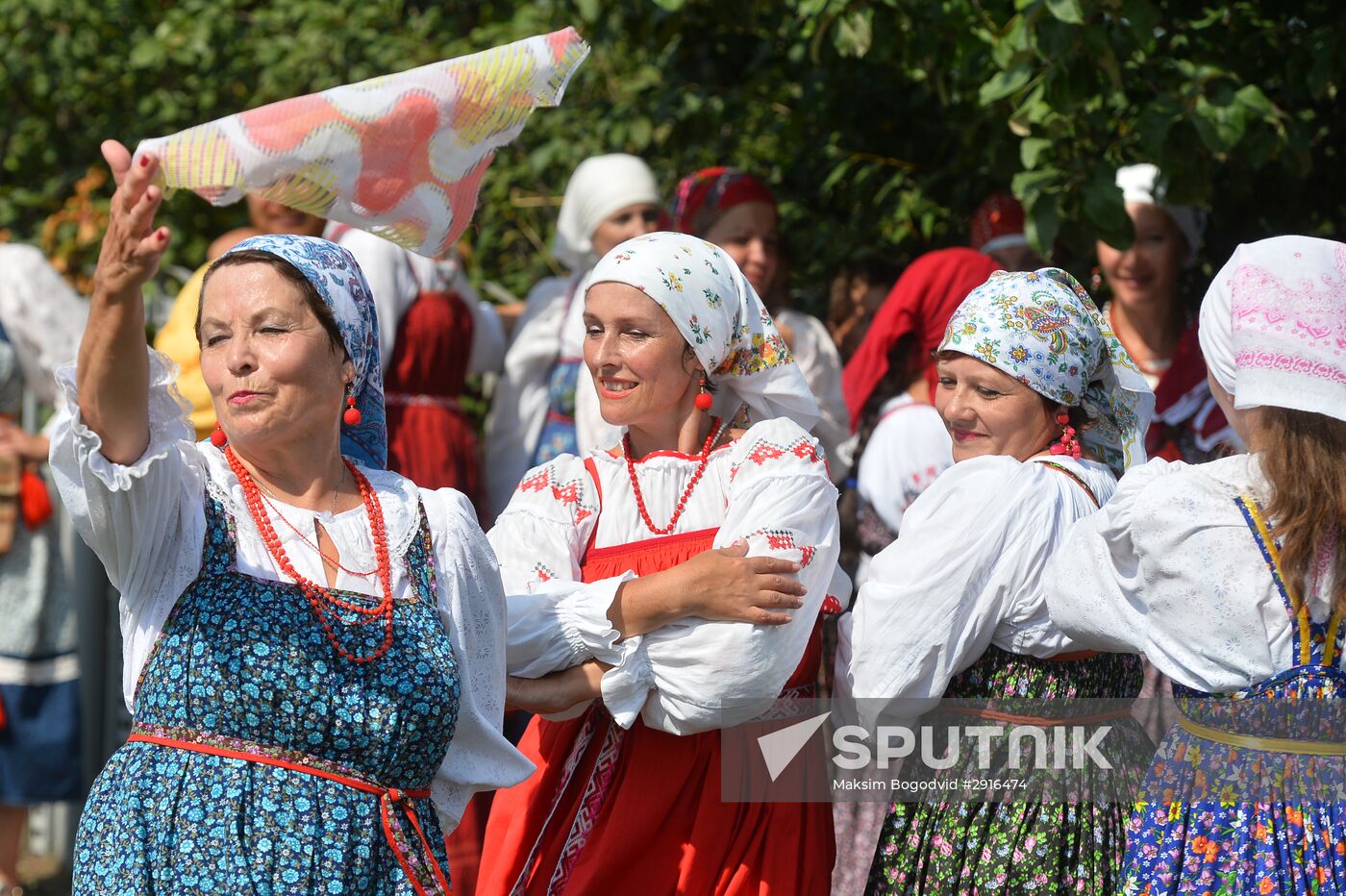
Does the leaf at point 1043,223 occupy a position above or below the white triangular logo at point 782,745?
above

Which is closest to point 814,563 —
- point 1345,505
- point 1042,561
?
point 1042,561

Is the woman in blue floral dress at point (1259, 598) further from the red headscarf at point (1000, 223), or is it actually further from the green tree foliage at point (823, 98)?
the red headscarf at point (1000, 223)

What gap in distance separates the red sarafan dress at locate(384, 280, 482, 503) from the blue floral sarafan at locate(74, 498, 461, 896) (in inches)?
117

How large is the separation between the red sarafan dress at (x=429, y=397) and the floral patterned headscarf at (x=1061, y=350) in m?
2.62

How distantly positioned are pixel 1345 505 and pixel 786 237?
405 cm

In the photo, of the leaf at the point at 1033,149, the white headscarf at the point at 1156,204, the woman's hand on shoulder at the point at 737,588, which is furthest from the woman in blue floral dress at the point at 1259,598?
the white headscarf at the point at 1156,204

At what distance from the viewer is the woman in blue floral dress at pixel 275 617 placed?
2654 millimetres

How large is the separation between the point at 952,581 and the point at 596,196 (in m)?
3.12

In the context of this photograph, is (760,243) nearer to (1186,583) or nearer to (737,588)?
(737,588)

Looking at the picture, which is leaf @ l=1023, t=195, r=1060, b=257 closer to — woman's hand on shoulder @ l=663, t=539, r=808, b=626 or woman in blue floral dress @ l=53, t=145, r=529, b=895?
woman's hand on shoulder @ l=663, t=539, r=808, b=626

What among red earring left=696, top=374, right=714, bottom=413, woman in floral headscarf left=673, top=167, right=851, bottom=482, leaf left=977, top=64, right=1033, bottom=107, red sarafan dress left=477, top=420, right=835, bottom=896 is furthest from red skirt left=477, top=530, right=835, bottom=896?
woman in floral headscarf left=673, top=167, right=851, bottom=482

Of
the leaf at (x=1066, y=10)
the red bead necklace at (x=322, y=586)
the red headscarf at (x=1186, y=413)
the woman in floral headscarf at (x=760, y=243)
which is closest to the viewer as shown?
the red bead necklace at (x=322, y=586)

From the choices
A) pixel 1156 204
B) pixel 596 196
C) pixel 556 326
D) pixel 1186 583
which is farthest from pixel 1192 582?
pixel 596 196

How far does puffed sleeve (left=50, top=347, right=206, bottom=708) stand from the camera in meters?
2.53
